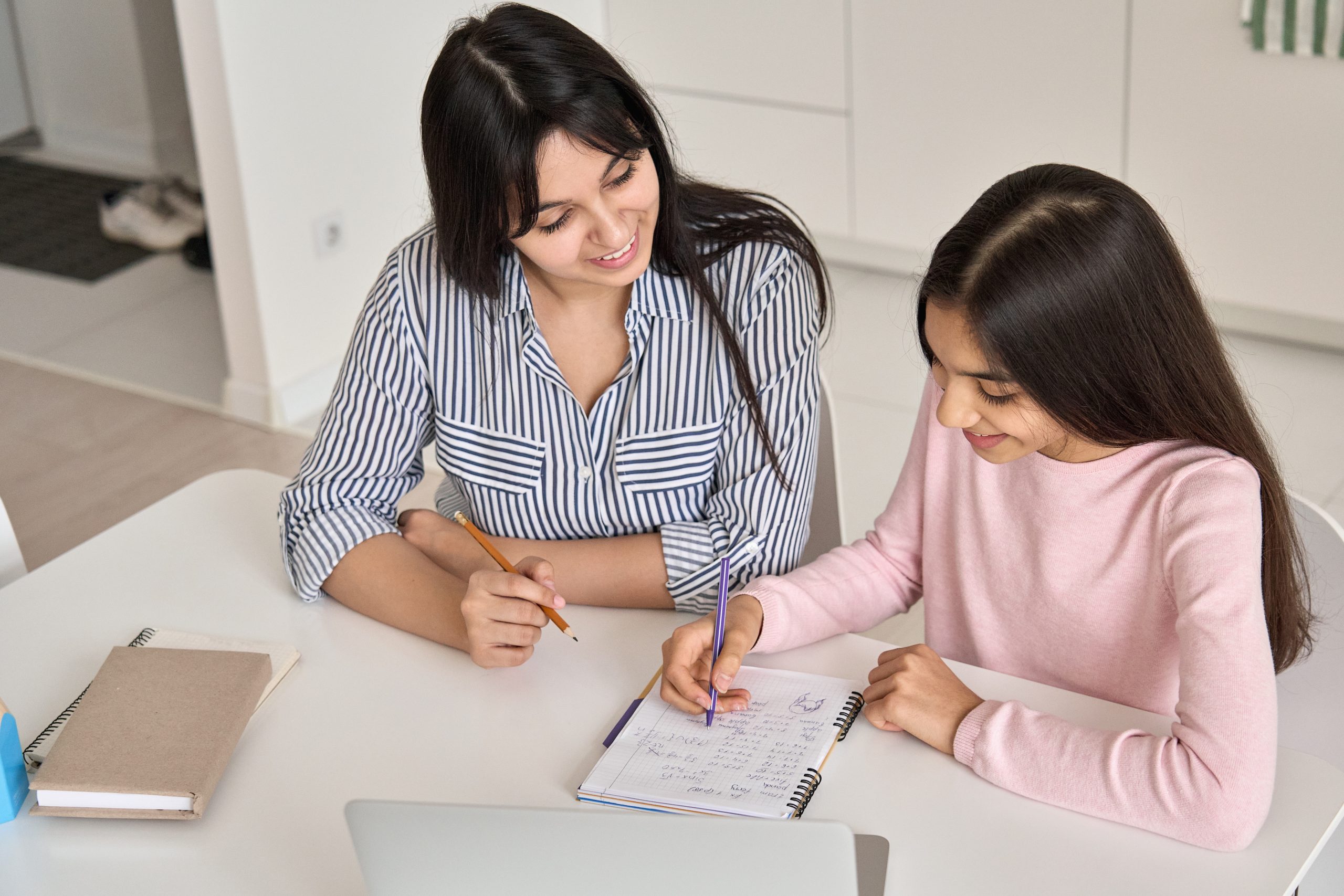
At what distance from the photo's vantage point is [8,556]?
57.4 inches

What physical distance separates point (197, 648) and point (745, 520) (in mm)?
539

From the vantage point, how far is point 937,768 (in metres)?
1.06

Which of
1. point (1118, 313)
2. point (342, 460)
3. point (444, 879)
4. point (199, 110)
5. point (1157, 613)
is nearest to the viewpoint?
point (444, 879)

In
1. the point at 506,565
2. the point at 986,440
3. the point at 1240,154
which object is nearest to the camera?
the point at 986,440

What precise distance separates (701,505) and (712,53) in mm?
2516

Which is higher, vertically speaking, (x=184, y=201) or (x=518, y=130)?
(x=518, y=130)

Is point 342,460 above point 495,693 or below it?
above

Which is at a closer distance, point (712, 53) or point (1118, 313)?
point (1118, 313)

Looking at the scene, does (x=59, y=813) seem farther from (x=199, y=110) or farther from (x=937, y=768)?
(x=199, y=110)

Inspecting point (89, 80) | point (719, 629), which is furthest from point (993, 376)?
point (89, 80)

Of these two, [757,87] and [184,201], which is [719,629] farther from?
[184,201]

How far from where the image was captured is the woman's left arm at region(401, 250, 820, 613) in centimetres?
134

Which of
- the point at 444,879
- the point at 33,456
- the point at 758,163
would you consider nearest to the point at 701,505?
the point at 444,879

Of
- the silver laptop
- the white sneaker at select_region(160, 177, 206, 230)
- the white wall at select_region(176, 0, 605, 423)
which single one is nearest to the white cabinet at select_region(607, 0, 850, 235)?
the white wall at select_region(176, 0, 605, 423)
